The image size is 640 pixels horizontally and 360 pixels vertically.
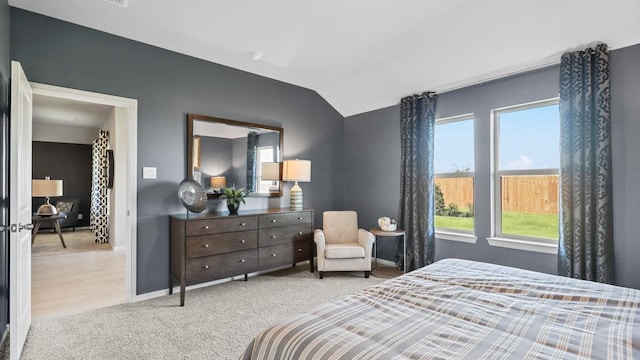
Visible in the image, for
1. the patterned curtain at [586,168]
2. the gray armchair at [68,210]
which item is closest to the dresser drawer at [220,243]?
the patterned curtain at [586,168]

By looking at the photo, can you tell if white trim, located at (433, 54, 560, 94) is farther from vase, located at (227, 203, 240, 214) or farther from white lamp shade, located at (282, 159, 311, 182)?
vase, located at (227, 203, 240, 214)

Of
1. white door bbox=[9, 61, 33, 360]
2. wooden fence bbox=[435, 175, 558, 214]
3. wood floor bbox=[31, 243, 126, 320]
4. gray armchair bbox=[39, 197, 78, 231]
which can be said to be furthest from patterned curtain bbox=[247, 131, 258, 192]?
gray armchair bbox=[39, 197, 78, 231]

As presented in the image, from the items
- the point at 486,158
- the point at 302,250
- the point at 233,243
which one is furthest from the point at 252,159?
the point at 486,158

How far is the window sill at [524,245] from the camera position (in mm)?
3152

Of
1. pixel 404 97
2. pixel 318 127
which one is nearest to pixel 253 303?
pixel 318 127

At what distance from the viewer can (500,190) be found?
3604 millimetres

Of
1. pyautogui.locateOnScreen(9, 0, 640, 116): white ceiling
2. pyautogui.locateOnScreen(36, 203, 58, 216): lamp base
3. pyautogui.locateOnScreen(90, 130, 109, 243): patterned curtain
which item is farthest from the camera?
pyautogui.locateOnScreen(90, 130, 109, 243): patterned curtain

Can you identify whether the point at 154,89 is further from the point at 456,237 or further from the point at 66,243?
the point at 66,243

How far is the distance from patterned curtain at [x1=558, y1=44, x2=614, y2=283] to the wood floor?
4.38 m

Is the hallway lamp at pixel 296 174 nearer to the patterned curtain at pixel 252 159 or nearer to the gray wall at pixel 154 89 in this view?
the gray wall at pixel 154 89

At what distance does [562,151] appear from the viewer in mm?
2986

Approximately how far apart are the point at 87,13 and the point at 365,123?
3.53m

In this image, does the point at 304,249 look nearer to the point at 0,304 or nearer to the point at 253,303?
the point at 253,303

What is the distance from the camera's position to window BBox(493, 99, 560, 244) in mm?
3256
